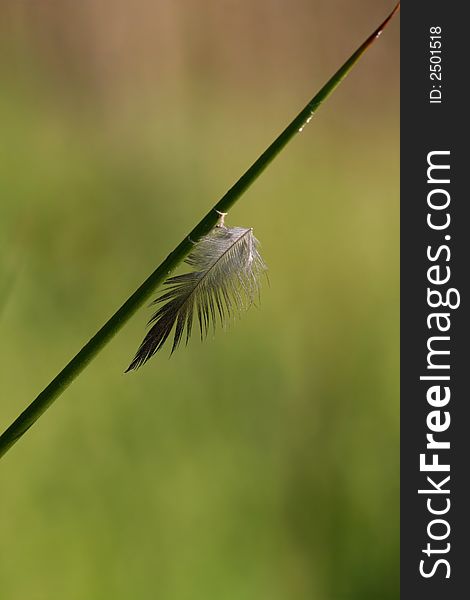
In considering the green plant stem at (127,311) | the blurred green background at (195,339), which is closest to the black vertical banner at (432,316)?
the blurred green background at (195,339)

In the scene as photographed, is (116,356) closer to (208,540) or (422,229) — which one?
(208,540)

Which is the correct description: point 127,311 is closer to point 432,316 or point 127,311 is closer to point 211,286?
point 211,286

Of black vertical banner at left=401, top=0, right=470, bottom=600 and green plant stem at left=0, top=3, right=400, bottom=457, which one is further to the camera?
black vertical banner at left=401, top=0, right=470, bottom=600

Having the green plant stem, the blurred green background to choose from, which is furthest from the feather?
the blurred green background

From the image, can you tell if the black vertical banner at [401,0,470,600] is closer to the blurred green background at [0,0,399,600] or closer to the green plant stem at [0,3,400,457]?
the blurred green background at [0,0,399,600]

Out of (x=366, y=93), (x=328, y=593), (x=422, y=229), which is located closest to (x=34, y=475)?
(x=328, y=593)

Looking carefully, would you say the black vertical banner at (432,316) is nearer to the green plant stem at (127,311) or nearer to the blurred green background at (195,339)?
the blurred green background at (195,339)

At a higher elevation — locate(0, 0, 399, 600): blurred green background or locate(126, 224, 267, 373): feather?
locate(0, 0, 399, 600): blurred green background
